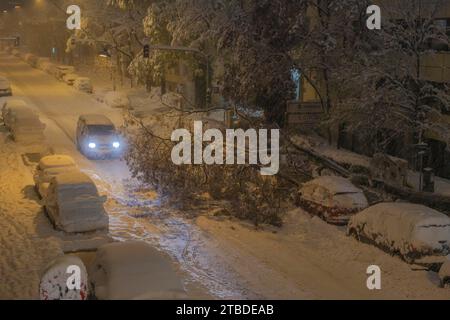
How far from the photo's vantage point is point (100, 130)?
28406 millimetres

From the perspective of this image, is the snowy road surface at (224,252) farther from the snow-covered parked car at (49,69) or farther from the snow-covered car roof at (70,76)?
the snow-covered parked car at (49,69)

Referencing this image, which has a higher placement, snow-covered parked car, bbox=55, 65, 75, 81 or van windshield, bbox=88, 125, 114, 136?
snow-covered parked car, bbox=55, 65, 75, 81

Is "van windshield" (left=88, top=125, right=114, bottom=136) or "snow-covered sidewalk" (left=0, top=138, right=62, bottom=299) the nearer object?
"snow-covered sidewalk" (left=0, top=138, right=62, bottom=299)

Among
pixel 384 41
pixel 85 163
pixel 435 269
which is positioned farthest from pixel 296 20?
pixel 435 269

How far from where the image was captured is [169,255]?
16.9m

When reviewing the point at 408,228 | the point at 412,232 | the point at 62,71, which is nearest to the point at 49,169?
the point at 408,228

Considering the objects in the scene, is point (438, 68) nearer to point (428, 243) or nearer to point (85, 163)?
point (428, 243)

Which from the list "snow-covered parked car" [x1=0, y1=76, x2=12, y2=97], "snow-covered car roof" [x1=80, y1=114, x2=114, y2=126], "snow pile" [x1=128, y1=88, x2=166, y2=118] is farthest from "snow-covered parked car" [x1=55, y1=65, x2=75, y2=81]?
"snow-covered car roof" [x1=80, y1=114, x2=114, y2=126]

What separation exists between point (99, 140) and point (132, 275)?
1799cm

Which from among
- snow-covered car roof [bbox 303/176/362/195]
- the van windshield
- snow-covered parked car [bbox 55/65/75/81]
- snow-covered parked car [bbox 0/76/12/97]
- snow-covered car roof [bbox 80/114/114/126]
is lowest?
snow-covered car roof [bbox 303/176/362/195]

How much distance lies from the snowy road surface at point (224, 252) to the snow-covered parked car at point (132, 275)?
108 inches

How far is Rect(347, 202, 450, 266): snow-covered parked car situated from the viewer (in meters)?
15.4

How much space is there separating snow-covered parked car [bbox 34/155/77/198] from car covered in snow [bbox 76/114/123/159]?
201 inches

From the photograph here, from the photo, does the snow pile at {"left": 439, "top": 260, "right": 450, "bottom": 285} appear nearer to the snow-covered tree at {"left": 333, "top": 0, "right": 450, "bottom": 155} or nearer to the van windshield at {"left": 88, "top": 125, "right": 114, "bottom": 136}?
the snow-covered tree at {"left": 333, "top": 0, "right": 450, "bottom": 155}
